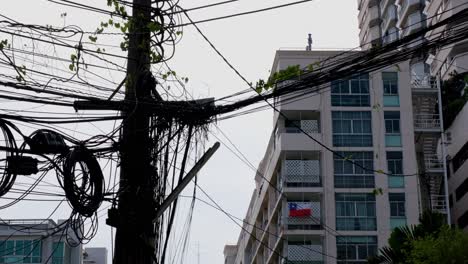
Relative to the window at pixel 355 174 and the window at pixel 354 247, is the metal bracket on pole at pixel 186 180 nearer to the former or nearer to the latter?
the window at pixel 354 247

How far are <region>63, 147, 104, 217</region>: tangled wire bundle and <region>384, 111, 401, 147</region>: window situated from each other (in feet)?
128

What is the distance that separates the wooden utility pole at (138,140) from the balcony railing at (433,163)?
40.9m

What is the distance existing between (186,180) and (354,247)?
37153mm

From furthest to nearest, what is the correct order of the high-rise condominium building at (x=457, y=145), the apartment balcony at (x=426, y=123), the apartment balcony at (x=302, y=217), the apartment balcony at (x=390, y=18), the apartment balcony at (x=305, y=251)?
the apartment balcony at (x=390, y=18), the apartment balcony at (x=426, y=123), the high-rise condominium building at (x=457, y=145), the apartment balcony at (x=302, y=217), the apartment balcony at (x=305, y=251)

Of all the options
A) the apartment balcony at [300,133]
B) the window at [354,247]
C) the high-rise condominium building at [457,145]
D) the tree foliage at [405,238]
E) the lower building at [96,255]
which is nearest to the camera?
the tree foliage at [405,238]

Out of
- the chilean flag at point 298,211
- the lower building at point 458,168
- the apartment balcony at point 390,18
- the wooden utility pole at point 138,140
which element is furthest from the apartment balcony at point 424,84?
the wooden utility pole at point 138,140

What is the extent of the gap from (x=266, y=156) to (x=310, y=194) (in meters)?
8.35

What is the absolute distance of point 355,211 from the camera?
48750 millimetres

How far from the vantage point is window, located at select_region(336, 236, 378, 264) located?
157ft

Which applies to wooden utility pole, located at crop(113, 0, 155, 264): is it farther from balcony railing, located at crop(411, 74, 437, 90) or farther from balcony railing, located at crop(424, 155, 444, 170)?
balcony railing, located at crop(411, 74, 437, 90)

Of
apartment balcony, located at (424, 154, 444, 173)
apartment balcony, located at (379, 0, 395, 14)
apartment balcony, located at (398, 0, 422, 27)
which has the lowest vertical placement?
apartment balcony, located at (424, 154, 444, 173)

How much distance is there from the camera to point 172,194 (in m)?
11.7

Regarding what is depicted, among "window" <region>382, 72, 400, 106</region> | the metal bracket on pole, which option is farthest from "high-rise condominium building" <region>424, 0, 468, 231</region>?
the metal bracket on pole

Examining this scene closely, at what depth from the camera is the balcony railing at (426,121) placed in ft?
170
